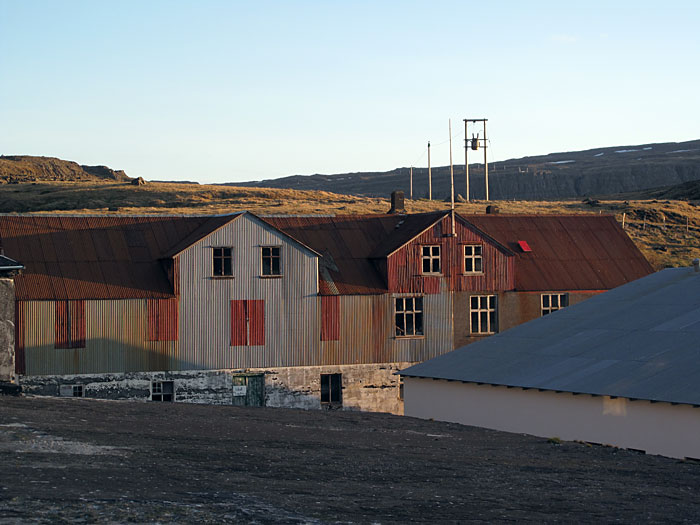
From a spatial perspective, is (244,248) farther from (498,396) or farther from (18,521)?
(18,521)

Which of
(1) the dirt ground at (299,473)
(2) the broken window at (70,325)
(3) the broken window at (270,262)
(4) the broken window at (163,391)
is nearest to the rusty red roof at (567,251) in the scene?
(3) the broken window at (270,262)

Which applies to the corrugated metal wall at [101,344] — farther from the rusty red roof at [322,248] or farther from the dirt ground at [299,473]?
the dirt ground at [299,473]

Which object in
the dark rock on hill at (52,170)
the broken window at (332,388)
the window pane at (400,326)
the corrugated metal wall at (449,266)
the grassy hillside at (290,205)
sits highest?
the dark rock on hill at (52,170)

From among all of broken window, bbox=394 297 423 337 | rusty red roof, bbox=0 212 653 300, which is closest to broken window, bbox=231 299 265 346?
rusty red roof, bbox=0 212 653 300

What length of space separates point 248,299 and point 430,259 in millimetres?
8027

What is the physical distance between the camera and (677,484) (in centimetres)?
1650

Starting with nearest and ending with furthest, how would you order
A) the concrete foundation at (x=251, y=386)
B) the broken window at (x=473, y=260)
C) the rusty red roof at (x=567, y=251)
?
the concrete foundation at (x=251, y=386), the broken window at (x=473, y=260), the rusty red roof at (x=567, y=251)

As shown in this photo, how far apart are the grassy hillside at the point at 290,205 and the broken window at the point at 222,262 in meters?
37.0

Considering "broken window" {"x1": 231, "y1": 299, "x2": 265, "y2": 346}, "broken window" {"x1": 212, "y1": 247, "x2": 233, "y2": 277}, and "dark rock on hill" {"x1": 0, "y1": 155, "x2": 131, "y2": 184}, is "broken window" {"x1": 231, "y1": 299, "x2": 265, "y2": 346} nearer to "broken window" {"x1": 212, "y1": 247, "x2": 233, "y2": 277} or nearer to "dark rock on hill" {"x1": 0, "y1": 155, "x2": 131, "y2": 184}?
"broken window" {"x1": 212, "y1": 247, "x2": 233, "y2": 277}

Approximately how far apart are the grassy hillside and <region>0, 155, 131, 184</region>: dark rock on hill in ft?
120

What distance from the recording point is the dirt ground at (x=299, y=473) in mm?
11672

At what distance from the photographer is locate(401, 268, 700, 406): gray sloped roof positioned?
2391 centimetres

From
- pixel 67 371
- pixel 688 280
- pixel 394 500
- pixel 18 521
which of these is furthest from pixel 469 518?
pixel 67 371

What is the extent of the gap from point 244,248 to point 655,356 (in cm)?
1811
